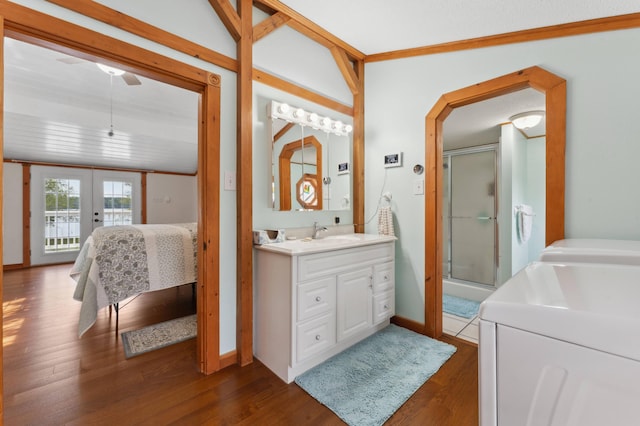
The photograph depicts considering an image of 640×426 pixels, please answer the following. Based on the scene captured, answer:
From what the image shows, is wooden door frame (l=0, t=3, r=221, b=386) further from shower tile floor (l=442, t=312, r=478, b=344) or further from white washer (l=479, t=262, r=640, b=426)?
shower tile floor (l=442, t=312, r=478, b=344)

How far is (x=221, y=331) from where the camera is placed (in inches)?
75.3

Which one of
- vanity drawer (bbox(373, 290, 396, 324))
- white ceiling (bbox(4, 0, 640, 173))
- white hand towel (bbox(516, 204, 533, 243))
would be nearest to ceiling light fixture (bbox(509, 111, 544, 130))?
white ceiling (bbox(4, 0, 640, 173))

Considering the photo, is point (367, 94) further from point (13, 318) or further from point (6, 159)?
point (6, 159)

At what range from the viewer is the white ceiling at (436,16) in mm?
1665

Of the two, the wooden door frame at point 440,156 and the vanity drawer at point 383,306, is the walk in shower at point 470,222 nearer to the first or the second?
the wooden door frame at point 440,156

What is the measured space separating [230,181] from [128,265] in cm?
141

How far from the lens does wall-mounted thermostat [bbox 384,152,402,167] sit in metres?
2.57

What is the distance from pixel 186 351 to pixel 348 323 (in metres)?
1.29

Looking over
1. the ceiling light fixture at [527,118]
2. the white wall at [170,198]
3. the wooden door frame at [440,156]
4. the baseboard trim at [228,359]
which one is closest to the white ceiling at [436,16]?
the wooden door frame at [440,156]

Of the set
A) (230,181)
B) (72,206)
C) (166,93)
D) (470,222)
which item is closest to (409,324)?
(230,181)

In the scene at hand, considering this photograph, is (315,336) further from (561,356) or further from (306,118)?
(306,118)

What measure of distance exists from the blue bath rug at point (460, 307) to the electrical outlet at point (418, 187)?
1481mm

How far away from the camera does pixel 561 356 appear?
58cm

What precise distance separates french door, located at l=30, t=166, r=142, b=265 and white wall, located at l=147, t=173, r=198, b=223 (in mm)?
279
